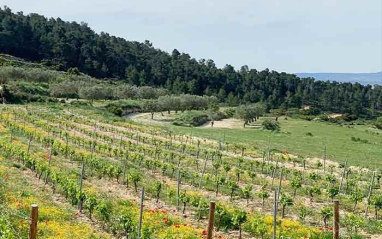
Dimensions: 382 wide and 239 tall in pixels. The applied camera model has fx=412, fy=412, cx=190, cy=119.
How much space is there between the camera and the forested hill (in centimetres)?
15612

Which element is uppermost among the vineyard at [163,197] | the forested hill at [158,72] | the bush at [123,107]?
the forested hill at [158,72]

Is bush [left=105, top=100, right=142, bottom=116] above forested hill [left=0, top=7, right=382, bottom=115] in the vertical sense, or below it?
below

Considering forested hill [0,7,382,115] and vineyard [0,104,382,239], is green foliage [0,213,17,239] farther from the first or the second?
forested hill [0,7,382,115]

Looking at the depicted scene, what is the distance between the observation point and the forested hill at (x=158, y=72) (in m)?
156

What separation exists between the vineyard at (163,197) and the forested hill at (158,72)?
10339 cm

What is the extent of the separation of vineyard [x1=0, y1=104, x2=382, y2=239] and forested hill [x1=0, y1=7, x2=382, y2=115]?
10339 centimetres

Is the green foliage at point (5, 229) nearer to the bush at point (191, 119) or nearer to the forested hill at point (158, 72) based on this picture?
the bush at point (191, 119)

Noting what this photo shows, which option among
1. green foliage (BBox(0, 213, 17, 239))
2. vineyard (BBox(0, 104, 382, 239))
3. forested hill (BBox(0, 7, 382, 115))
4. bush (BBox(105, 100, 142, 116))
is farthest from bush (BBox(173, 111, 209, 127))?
green foliage (BBox(0, 213, 17, 239))

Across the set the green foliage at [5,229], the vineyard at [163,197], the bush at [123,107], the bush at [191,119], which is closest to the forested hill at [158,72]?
the bush at [123,107]

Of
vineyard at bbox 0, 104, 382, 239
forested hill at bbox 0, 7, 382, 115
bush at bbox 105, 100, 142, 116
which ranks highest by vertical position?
forested hill at bbox 0, 7, 382, 115

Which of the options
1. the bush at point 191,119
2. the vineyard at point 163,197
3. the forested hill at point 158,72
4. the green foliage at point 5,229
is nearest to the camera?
the green foliage at point 5,229

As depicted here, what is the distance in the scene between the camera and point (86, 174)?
28.5 meters

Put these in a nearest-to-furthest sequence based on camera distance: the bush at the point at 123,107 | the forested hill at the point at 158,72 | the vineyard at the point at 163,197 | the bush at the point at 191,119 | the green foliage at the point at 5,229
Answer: the green foliage at the point at 5,229 → the vineyard at the point at 163,197 → the bush at the point at 191,119 → the bush at the point at 123,107 → the forested hill at the point at 158,72

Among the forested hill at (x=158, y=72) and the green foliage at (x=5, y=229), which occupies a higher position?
the forested hill at (x=158, y=72)
